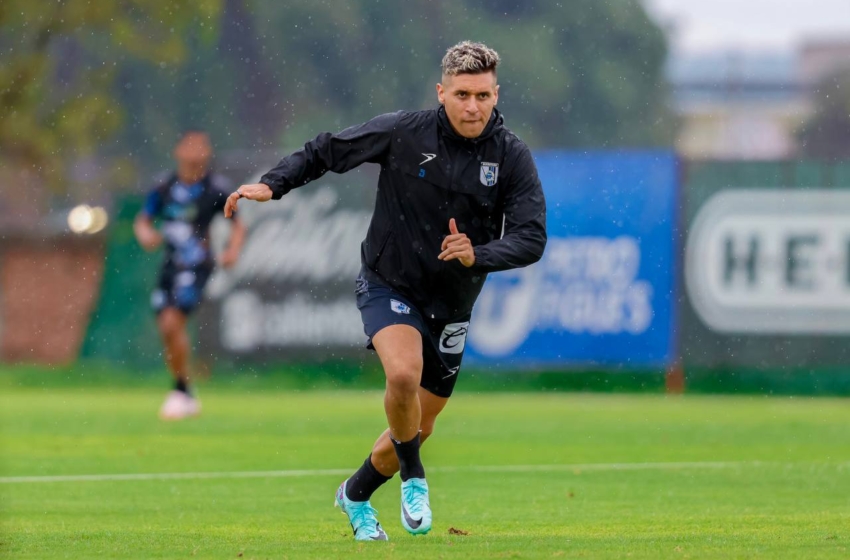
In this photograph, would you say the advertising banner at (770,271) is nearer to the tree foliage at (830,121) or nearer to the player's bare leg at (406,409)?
the player's bare leg at (406,409)

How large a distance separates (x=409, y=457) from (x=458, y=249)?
1.01m

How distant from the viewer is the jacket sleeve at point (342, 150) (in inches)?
298

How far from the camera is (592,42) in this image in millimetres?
43125

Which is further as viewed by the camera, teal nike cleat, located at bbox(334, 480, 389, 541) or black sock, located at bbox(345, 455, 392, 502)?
black sock, located at bbox(345, 455, 392, 502)

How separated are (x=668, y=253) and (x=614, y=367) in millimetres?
1502

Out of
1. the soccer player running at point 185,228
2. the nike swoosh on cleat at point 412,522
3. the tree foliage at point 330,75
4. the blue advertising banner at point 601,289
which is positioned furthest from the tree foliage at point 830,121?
the nike swoosh on cleat at point 412,522

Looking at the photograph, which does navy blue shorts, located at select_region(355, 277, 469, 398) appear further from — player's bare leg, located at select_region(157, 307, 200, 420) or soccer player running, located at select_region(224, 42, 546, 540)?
player's bare leg, located at select_region(157, 307, 200, 420)

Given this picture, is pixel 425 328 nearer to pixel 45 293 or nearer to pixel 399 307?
pixel 399 307

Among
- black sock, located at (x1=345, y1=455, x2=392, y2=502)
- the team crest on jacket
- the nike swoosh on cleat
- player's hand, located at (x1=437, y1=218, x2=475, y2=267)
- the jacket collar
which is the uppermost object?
the jacket collar

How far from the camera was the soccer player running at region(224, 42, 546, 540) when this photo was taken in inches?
291

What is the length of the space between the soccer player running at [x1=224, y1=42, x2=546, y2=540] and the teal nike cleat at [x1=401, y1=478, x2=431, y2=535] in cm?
1

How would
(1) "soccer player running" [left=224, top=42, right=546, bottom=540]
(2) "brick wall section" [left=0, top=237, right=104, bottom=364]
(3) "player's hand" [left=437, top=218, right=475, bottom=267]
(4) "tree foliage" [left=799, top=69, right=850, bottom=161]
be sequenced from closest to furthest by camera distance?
(3) "player's hand" [left=437, top=218, right=475, bottom=267]
(1) "soccer player running" [left=224, top=42, right=546, bottom=540]
(2) "brick wall section" [left=0, top=237, right=104, bottom=364]
(4) "tree foliage" [left=799, top=69, right=850, bottom=161]

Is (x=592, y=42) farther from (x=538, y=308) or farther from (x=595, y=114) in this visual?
(x=538, y=308)

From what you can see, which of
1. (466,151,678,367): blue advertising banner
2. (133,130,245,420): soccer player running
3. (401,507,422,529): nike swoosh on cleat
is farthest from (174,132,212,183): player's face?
(401,507,422,529): nike swoosh on cleat
